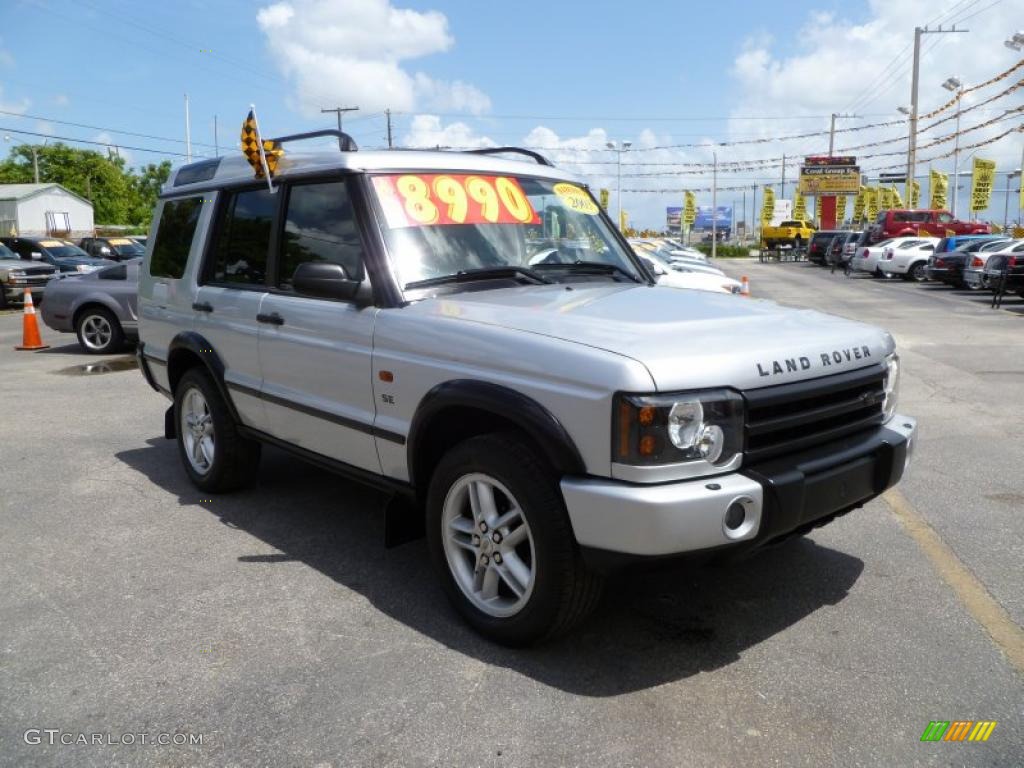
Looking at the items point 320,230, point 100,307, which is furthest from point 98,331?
point 320,230

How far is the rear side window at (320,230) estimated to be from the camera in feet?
13.6

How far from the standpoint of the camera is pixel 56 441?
725cm

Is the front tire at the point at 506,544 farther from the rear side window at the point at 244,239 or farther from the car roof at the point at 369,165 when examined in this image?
the rear side window at the point at 244,239

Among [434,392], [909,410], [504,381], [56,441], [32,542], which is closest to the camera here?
[504,381]

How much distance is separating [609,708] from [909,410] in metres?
6.19

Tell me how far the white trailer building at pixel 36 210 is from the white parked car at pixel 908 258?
59006 millimetres

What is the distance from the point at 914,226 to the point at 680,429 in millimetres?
42197

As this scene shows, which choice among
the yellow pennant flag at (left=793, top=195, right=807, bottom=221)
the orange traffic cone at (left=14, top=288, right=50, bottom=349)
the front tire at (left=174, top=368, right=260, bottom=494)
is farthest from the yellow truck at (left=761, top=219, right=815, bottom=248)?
the front tire at (left=174, top=368, right=260, bottom=494)

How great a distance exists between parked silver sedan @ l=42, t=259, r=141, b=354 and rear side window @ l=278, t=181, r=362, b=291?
367 inches

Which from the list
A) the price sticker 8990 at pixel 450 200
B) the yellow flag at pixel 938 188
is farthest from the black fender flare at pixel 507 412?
the yellow flag at pixel 938 188

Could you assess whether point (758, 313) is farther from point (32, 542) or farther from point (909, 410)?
point (909, 410)

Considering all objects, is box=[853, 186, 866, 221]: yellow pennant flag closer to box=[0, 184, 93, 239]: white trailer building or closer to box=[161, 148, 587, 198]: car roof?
box=[0, 184, 93, 239]: white trailer building

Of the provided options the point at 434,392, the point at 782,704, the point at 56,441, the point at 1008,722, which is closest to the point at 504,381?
the point at 434,392

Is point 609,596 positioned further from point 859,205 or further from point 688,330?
point 859,205
